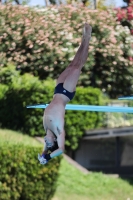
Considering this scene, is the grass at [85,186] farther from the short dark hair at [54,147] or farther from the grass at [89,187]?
the short dark hair at [54,147]

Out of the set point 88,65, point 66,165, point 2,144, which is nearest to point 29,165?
point 2,144

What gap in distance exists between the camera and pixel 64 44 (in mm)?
24500

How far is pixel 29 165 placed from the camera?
Result: 13.7 m

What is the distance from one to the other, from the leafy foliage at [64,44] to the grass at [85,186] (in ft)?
19.4

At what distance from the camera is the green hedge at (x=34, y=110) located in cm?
2052

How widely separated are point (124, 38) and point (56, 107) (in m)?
23.7

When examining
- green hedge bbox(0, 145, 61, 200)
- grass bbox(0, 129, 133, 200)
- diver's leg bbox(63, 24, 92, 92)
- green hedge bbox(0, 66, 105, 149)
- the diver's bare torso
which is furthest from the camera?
green hedge bbox(0, 66, 105, 149)

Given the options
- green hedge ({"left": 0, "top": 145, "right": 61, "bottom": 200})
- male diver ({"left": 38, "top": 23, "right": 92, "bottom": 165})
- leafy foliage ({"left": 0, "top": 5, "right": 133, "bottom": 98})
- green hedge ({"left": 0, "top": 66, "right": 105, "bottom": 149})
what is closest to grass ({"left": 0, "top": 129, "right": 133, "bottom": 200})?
green hedge ({"left": 0, "top": 145, "right": 61, "bottom": 200})

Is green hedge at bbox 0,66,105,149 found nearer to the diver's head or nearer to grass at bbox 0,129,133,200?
grass at bbox 0,129,133,200

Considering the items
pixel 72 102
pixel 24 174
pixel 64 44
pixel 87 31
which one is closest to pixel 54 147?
pixel 87 31

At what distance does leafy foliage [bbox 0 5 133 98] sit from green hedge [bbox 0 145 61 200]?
10114 mm

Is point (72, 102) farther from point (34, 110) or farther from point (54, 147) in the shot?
point (54, 147)

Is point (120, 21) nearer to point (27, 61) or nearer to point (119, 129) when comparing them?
point (27, 61)

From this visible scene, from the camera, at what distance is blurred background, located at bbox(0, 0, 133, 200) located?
1401cm
